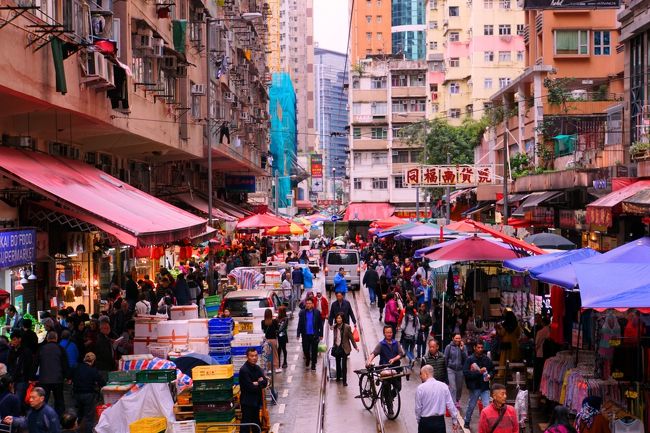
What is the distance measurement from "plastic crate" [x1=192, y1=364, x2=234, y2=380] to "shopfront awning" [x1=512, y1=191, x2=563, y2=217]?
2182 cm

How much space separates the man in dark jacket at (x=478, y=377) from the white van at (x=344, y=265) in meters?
26.5

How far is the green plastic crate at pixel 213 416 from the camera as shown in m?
13.0

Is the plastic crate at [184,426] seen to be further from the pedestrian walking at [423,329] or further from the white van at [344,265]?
the white van at [344,265]

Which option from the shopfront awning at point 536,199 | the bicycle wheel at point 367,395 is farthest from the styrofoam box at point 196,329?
the shopfront awning at point 536,199

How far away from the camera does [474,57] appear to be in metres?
77.5

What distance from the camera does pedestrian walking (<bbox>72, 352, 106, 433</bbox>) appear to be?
14164mm

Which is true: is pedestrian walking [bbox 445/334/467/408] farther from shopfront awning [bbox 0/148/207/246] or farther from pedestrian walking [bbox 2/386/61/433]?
pedestrian walking [bbox 2/386/61/433]

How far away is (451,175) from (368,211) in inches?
1746

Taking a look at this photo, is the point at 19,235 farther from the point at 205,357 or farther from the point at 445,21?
the point at 445,21

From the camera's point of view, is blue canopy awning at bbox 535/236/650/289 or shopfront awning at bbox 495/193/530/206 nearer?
blue canopy awning at bbox 535/236/650/289

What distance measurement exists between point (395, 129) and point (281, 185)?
832 inches

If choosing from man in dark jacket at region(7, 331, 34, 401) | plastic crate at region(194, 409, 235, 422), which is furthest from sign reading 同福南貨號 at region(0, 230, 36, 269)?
plastic crate at region(194, 409, 235, 422)

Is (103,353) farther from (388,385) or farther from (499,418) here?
(499,418)

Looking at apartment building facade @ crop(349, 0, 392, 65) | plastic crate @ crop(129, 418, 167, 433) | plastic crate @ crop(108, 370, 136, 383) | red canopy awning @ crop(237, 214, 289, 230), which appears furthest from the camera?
apartment building facade @ crop(349, 0, 392, 65)
